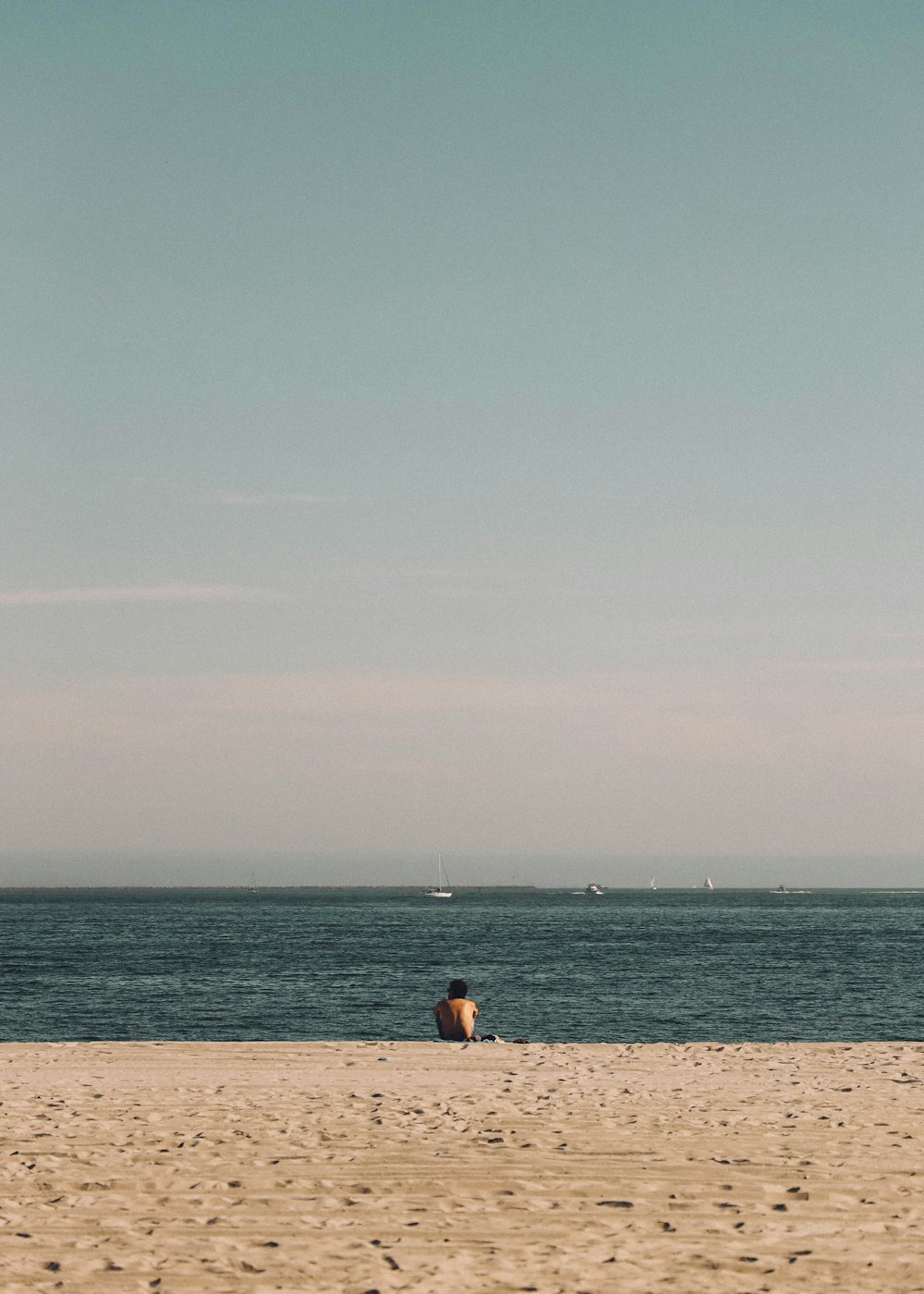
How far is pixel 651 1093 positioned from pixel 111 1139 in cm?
616

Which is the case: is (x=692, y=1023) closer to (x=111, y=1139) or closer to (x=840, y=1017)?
(x=840, y=1017)

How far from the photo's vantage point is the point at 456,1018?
19.0 m

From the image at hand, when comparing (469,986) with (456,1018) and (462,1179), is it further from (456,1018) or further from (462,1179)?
(462,1179)

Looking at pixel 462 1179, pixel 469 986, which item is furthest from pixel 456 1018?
pixel 469 986

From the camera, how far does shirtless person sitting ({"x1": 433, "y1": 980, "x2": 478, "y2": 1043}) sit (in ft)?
62.4

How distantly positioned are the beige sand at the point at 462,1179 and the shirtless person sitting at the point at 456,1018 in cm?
254

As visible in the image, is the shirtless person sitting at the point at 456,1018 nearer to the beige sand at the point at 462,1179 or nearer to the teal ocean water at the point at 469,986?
the beige sand at the point at 462,1179

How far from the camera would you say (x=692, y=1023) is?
1521 inches

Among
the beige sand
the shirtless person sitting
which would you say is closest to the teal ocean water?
the shirtless person sitting

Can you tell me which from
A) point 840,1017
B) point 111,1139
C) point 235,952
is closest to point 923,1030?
point 840,1017

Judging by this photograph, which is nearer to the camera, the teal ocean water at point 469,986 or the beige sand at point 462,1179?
the beige sand at point 462,1179

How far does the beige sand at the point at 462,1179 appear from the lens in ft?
27.4

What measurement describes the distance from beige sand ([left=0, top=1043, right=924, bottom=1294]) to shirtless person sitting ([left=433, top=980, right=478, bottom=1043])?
8.33 feet

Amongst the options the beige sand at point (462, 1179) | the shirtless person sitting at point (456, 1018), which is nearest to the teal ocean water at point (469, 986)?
the shirtless person sitting at point (456, 1018)
